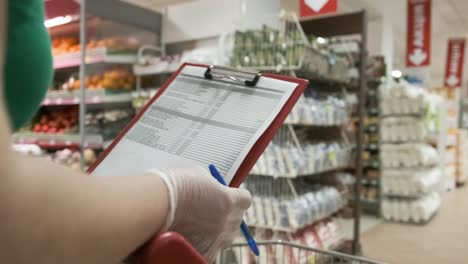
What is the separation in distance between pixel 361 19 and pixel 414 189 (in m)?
2.65

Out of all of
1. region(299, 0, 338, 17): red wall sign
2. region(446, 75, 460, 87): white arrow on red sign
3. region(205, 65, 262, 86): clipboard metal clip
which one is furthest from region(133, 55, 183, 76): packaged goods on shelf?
region(446, 75, 460, 87): white arrow on red sign

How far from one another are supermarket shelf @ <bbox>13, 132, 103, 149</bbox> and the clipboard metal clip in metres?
3.12

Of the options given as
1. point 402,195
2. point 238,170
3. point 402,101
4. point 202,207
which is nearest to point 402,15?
point 402,101

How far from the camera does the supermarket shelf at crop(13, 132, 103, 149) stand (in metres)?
3.86

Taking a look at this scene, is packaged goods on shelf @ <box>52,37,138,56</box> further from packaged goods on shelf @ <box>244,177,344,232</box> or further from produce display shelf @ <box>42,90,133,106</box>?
packaged goods on shelf @ <box>244,177,344,232</box>

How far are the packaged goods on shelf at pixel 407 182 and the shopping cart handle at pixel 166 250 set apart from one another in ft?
16.8

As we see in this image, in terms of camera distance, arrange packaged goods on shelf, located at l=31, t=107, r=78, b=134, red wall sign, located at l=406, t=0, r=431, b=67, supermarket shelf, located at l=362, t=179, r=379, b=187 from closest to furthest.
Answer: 1. packaged goods on shelf, located at l=31, t=107, r=78, b=134
2. red wall sign, located at l=406, t=0, r=431, b=67
3. supermarket shelf, located at l=362, t=179, r=379, b=187

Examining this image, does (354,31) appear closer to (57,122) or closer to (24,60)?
(57,122)

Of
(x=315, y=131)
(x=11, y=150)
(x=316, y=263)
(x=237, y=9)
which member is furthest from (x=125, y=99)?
(x=11, y=150)

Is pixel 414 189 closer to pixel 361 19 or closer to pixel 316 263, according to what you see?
pixel 361 19

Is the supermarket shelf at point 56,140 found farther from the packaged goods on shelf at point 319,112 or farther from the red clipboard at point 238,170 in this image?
the red clipboard at point 238,170

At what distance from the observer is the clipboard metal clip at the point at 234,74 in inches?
35.1

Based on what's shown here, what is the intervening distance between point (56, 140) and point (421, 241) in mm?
3509

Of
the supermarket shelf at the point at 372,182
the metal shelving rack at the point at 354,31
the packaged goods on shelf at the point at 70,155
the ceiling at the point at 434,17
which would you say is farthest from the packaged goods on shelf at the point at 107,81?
the supermarket shelf at the point at 372,182
